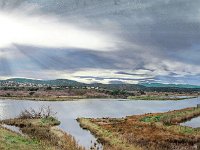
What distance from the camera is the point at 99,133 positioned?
5378cm

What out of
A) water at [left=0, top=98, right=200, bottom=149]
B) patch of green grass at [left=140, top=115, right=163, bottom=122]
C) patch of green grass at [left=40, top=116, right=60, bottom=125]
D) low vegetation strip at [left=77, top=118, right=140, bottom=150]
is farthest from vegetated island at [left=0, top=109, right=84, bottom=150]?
patch of green grass at [left=140, top=115, right=163, bottom=122]

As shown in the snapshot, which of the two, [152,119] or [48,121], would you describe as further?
[152,119]

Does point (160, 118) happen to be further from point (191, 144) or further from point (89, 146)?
point (89, 146)

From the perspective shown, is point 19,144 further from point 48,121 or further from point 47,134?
point 48,121

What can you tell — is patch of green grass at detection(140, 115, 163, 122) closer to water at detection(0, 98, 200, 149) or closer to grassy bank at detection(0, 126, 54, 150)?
water at detection(0, 98, 200, 149)

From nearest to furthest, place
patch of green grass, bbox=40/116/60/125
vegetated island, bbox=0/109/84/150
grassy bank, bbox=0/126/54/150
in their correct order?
grassy bank, bbox=0/126/54/150
vegetated island, bbox=0/109/84/150
patch of green grass, bbox=40/116/60/125

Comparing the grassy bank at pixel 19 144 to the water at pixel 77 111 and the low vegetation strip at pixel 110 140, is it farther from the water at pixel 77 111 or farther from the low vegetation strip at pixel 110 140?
the low vegetation strip at pixel 110 140

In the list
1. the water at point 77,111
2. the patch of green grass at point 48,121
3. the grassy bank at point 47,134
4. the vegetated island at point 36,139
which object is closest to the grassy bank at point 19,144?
the vegetated island at point 36,139

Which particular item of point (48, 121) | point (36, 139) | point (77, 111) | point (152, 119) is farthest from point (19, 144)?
point (77, 111)

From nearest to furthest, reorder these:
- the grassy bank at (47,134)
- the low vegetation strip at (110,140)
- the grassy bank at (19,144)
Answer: the grassy bank at (19,144) → the grassy bank at (47,134) → the low vegetation strip at (110,140)

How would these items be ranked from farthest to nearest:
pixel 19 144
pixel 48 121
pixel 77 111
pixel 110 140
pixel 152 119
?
1. pixel 77 111
2. pixel 152 119
3. pixel 48 121
4. pixel 110 140
5. pixel 19 144

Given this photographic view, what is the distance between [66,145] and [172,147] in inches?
437

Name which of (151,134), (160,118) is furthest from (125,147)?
(160,118)

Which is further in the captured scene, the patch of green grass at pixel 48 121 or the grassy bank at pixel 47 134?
the patch of green grass at pixel 48 121
